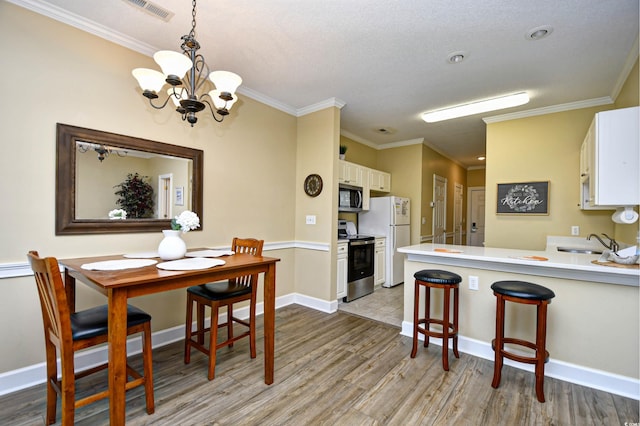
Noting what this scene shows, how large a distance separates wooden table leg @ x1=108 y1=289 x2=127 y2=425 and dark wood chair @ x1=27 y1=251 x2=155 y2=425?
142 millimetres

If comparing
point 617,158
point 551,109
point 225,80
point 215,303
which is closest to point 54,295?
point 215,303

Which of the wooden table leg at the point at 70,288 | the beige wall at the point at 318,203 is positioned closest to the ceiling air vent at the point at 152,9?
the wooden table leg at the point at 70,288

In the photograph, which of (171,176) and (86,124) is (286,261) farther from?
(86,124)

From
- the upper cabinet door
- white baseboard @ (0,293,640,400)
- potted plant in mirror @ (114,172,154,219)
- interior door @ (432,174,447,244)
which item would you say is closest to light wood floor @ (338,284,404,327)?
white baseboard @ (0,293,640,400)

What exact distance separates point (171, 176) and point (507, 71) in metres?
3.46

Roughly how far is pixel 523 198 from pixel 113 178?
4715mm

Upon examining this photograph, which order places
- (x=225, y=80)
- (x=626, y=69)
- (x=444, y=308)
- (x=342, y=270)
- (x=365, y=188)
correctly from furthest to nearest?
(x=365, y=188), (x=342, y=270), (x=626, y=69), (x=444, y=308), (x=225, y=80)

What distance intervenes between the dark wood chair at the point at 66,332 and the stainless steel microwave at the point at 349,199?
10.6ft

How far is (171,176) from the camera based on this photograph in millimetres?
2801

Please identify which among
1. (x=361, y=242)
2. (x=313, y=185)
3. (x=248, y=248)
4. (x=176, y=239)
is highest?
(x=313, y=185)

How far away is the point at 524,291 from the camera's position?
6.80 ft

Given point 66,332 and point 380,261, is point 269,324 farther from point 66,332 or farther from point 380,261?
point 380,261

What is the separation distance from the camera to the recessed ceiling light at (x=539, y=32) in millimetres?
2207

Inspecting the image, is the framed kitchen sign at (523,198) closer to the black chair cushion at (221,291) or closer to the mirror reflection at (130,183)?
the black chair cushion at (221,291)
